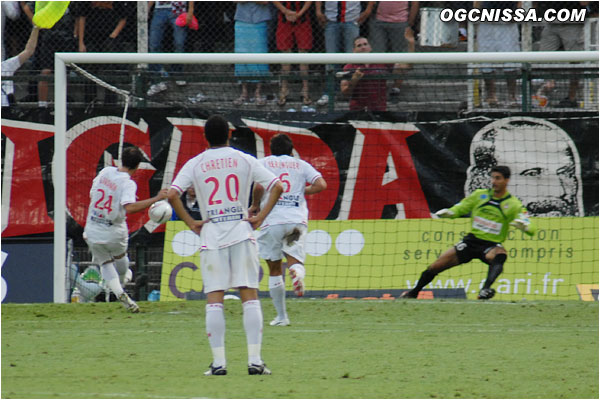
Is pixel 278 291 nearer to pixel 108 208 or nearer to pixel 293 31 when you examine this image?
pixel 108 208

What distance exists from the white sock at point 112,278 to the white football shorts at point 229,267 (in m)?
4.53

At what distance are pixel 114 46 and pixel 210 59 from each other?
319cm

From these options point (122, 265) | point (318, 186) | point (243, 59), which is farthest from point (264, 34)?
point (318, 186)

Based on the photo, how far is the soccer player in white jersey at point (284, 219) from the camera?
387 inches

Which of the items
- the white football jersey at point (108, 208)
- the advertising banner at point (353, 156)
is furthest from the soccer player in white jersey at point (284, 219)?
the advertising banner at point (353, 156)

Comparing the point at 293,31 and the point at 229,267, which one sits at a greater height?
the point at 293,31

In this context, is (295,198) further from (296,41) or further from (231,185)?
(296,41)

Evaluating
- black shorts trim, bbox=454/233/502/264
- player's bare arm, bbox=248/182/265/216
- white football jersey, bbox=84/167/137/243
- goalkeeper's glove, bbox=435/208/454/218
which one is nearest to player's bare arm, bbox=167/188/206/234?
player's bare arm, bbox=248/182/265/216

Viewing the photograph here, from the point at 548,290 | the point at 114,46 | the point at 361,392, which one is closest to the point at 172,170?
the point at 114,46

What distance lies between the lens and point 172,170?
14.7 meters

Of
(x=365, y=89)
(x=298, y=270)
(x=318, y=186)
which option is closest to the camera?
(x=318, y=186)

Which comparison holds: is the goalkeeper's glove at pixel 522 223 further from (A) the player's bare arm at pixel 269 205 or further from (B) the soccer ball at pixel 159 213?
(A) the player's bare arm at pixel 269 205

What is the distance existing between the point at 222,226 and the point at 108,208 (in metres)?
4.67

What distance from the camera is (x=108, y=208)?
1106 centimetres
